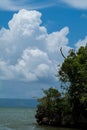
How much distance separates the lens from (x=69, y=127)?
82.2 metres

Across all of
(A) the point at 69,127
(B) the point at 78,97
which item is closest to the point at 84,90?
(B) the point at 78,97

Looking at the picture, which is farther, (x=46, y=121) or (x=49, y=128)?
(x=46, y=121)

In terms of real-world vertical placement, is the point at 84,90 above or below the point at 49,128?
above

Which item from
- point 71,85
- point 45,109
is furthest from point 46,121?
point 71,85

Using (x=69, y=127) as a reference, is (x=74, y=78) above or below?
above

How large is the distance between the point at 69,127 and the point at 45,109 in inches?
238

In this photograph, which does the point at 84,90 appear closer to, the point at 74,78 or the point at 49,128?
the point at 74,78

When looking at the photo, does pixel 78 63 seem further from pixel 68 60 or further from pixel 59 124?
pixel 59 124

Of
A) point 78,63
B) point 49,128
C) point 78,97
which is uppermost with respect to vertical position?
point 78,63

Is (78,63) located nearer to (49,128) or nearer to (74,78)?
(74,78)

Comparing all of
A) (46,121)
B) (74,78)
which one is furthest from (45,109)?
(74,78)

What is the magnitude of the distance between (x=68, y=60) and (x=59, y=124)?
10.6 m

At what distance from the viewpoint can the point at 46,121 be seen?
85562mm

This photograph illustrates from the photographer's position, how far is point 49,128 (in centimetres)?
7988
